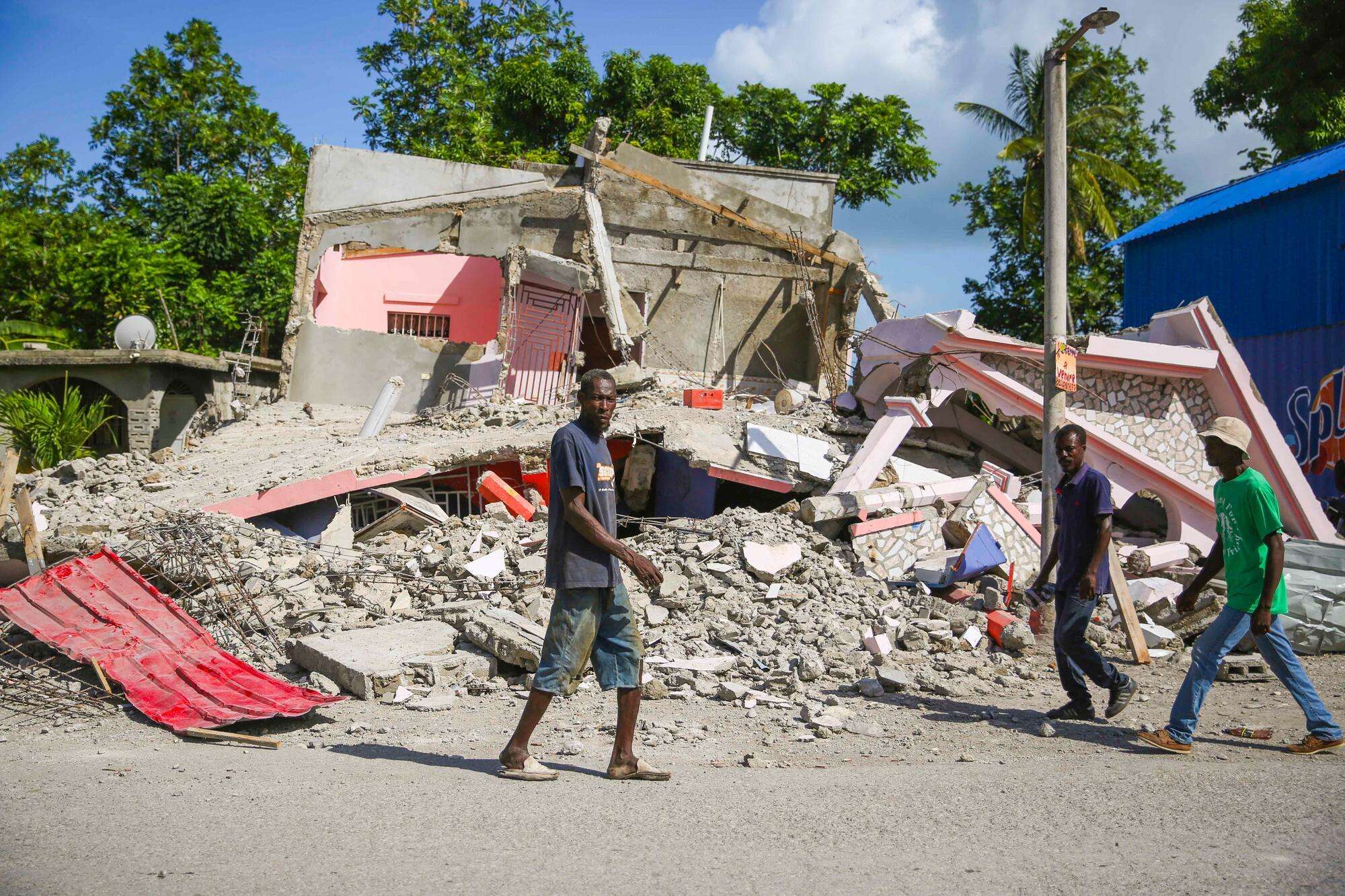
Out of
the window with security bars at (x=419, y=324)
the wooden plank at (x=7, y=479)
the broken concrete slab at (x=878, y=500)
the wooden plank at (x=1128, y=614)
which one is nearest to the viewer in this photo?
the wooden plank at (x=1128, y=614)

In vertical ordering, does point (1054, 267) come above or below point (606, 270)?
below

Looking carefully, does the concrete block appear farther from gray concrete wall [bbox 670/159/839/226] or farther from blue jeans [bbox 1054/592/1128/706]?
gray concrete wall [bbox 670/159/839/226]

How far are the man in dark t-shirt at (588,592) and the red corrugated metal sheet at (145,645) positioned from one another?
1.70 m

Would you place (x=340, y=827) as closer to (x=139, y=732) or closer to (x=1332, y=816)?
(x=139, y=732)

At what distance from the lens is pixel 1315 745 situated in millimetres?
4711

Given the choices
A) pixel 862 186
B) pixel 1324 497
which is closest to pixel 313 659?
pixel 1324 497

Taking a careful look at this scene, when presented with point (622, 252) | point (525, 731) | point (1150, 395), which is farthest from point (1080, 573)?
point (622, 252)

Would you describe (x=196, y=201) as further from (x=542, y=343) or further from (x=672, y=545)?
(x=672, y=545)

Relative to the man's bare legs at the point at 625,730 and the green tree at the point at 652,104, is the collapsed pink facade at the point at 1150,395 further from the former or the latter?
the green tree at the point at 652,104

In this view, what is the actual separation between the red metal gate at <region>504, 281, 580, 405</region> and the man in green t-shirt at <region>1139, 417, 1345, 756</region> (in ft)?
37.7

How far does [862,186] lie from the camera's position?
2531 centimetres

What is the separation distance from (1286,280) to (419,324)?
14.8 meters

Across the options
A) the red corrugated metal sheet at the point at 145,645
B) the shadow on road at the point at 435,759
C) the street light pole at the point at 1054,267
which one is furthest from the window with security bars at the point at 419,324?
the shadow on road at the point at 435,759

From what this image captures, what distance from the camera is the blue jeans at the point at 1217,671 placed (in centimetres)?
467
